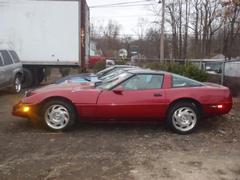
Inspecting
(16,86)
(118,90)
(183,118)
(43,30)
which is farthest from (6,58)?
(183,118)

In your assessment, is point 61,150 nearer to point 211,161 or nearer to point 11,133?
point 11,133

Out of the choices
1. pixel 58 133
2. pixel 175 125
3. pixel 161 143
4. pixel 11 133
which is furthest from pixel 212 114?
pixel 11 133

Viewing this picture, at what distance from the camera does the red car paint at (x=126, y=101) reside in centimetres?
827

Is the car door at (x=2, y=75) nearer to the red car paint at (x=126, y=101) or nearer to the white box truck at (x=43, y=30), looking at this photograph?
the white box truck at (x=43, y=30)

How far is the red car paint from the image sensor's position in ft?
27.1

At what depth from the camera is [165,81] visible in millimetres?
8570

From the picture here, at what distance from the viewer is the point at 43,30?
17.7m

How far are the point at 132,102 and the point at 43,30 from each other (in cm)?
1034

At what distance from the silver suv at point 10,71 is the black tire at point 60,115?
20.6 feet

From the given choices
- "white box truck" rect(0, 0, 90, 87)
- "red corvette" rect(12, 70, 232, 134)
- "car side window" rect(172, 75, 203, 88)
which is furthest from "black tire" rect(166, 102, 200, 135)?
"white box truck" rect(0, 0, 90, 87)

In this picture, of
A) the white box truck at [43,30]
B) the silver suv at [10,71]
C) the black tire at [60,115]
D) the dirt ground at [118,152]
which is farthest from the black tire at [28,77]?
the black tire at [60,115]

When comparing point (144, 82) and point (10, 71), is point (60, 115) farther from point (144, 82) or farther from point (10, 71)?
point (10, 71)

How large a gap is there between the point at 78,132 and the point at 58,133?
0.39 meters

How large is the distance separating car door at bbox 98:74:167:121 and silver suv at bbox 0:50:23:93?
683 cm
